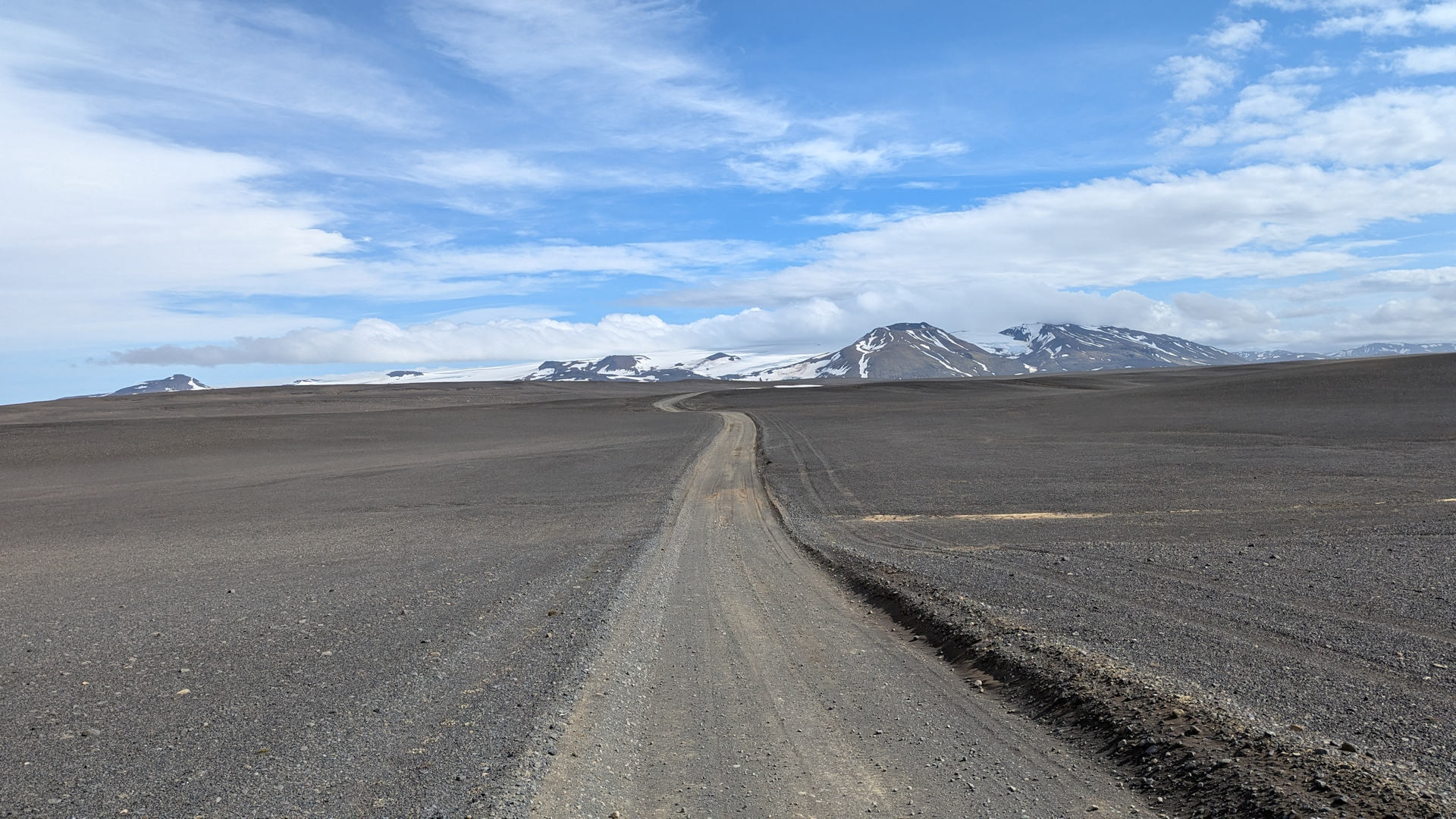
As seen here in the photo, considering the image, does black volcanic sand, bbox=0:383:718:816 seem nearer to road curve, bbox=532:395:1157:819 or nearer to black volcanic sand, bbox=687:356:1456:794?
road curve, bbox=532:395:1157:819

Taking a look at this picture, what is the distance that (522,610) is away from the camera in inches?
373

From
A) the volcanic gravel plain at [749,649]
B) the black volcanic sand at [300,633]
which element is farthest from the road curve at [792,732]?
the black volcanic sand at [300,633]

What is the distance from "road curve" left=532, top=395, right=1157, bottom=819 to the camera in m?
4.84

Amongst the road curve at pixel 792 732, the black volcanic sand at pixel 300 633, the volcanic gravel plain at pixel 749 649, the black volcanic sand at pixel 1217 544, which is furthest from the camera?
the black volcanic sand at pixel 1217 544

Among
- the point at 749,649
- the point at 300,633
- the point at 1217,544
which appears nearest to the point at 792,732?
the point at 749,649

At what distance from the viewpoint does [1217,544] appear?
12.5 meters

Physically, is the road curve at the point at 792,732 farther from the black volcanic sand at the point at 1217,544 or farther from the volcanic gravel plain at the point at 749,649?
the black volcanic sand at the point at 1217,544

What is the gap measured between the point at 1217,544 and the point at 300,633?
1216 cm

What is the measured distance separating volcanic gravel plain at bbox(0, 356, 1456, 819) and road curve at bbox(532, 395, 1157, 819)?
30 millimetres

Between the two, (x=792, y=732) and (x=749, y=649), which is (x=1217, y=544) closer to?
(x=749, y=649)

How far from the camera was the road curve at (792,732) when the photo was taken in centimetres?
484

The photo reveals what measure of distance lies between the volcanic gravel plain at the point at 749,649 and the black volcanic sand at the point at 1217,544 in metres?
0.07

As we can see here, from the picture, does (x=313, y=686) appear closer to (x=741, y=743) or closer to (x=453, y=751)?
(x=453, y=751)

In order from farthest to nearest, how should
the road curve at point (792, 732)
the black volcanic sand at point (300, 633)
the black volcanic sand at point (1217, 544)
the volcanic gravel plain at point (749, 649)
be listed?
the black volcanic sand at point (1217, 544) → the black volcanic sand at point (300, 633) → the volcanic gravel plain at point (749, 649) → the road curve at point (792, 732)
